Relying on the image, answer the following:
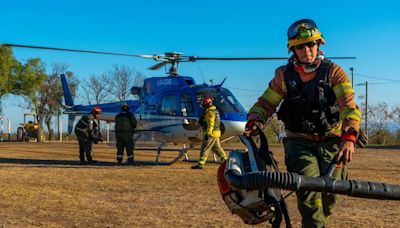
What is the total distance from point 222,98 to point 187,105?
1164 millimetres

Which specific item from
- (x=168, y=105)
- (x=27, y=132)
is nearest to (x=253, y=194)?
(x=168, y=105)

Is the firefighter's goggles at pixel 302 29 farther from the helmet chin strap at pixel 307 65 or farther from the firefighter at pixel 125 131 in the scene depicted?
the firefighter at pixel 125 131

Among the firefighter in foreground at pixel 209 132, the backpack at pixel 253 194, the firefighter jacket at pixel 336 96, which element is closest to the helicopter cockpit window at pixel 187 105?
the firefighter in foreground at pixel 209 132

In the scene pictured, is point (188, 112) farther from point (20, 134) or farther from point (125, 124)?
point (20, 134)

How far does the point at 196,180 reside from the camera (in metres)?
10.3

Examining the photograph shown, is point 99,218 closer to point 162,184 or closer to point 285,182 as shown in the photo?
point 162,184

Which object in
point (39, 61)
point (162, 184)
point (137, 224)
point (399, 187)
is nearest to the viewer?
point (399, 187)

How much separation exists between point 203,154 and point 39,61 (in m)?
45.1

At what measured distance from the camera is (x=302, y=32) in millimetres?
3678

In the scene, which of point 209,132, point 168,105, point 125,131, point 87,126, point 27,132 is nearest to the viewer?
point 209,132

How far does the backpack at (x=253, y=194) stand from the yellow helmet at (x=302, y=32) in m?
0.95

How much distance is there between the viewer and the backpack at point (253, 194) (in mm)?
2930

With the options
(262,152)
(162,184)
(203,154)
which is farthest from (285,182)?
(203,154)

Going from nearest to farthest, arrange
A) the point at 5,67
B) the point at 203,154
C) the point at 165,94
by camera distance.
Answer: the point at 203,154 → the point at 165,94 → the point at 5,67
